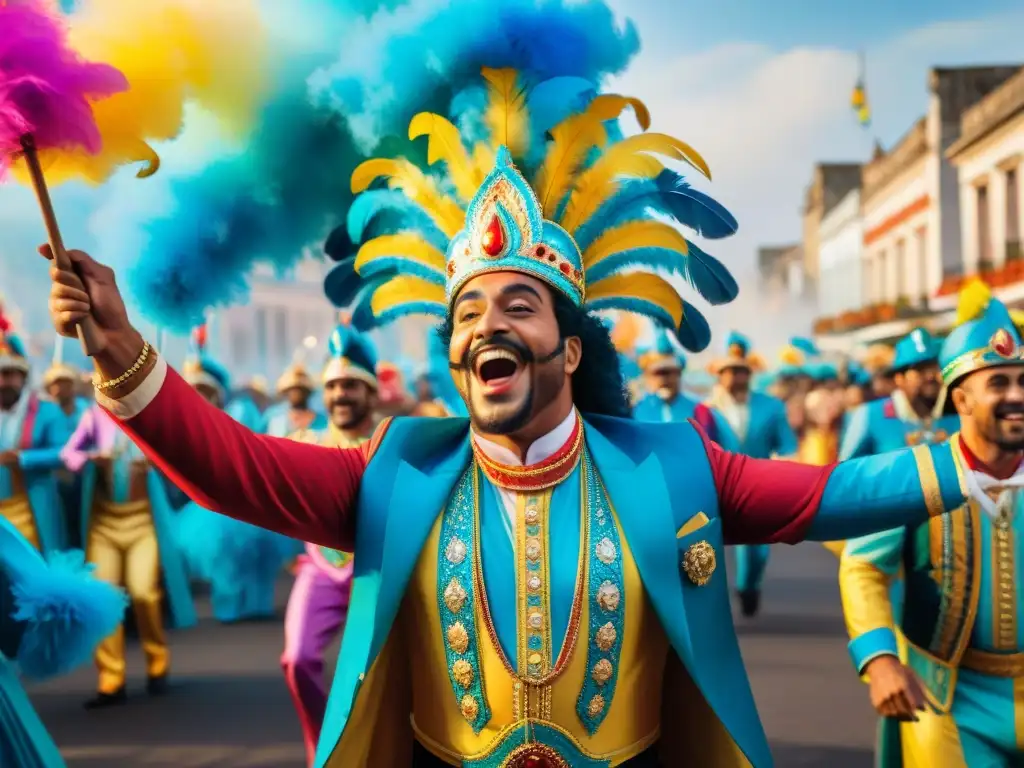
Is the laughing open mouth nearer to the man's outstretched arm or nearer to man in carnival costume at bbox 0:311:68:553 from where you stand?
the man's outstretched arm

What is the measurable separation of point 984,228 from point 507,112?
97.2ft

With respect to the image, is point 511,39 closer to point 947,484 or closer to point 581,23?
point 581,23

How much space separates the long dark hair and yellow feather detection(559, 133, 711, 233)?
0.84ft

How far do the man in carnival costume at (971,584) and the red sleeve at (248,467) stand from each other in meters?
1.56

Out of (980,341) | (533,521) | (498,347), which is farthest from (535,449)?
(980,341)

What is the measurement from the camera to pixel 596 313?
126 inches

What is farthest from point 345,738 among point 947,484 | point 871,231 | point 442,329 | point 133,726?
point 871,231

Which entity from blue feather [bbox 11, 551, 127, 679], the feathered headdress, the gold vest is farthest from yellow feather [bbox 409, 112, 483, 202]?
blue feather [bbox 11, 551, 127, 679]

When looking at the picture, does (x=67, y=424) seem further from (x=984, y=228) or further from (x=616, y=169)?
(x=984, y=228)

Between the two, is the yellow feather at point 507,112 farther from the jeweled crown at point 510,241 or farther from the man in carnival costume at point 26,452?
the man in carnival costume at point 26,452

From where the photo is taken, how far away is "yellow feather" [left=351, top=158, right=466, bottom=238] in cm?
306

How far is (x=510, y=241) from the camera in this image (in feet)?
9.39

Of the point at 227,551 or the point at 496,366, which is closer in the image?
the point at 496,366

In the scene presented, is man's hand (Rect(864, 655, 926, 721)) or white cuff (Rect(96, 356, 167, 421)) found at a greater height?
white cuff (Rect(96, 356, 167, 421))
